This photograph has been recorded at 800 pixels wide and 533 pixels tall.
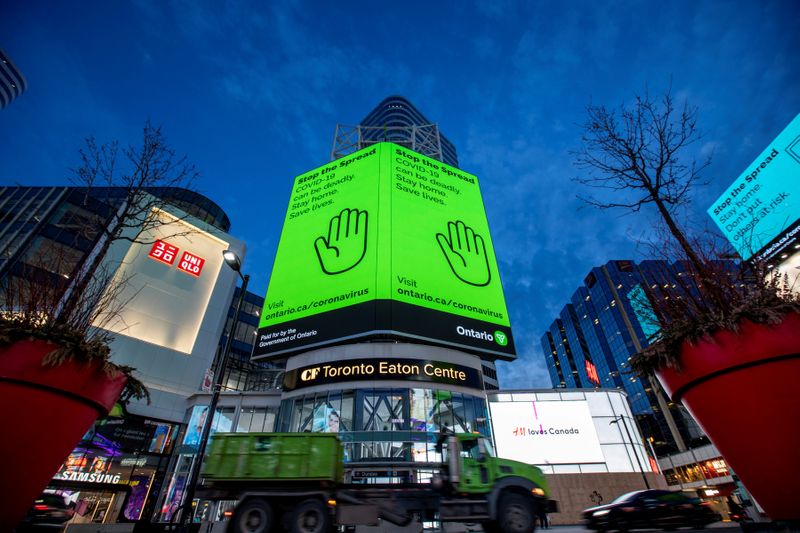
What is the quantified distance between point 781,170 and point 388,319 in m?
19.9

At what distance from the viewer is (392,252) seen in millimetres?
19594

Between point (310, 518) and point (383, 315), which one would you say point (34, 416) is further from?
point (383, 315)

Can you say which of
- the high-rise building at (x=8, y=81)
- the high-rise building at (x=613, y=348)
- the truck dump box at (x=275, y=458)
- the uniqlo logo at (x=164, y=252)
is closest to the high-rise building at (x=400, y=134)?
the uniqlo logo at (x=164, y=252)

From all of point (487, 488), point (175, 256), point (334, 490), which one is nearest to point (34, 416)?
point (334, 490)

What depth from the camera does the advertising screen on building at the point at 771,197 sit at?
15875 millimetres

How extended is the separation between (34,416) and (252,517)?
539 centimetres

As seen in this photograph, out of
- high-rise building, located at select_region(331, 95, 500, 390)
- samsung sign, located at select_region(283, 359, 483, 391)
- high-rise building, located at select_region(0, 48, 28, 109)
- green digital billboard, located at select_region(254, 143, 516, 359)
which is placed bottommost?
samsung sign, located at select_region(283, 359, 483, 391)

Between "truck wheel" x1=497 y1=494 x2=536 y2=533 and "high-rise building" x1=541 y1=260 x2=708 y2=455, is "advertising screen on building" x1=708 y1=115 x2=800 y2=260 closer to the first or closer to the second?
"truck wheel" x1=497 y1=494 x2=536 y2=533

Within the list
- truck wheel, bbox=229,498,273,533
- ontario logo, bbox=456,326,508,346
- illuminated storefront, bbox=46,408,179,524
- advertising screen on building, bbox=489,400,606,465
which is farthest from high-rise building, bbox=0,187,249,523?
advertising screen on building, bbox=489,400,606,465

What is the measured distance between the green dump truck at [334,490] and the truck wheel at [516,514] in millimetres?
19

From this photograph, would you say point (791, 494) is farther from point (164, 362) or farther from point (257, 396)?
point (164, 362)

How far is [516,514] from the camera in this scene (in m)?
8.09

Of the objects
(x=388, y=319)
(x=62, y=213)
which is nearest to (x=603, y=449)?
(x=388, y=319)

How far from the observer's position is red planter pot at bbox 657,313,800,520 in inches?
137
